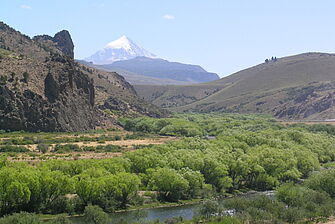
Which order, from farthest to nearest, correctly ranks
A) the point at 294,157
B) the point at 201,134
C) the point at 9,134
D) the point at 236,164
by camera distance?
Answer: the point at 201,134 → the point at 9,134 → the point at 294,157 → the point at 236,164

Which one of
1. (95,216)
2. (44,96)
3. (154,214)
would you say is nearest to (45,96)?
(44,96)

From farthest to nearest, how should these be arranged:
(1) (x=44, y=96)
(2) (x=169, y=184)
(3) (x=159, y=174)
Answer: (1) (x=44, y=96)
(3) (x=159, y=174)
(2) (x=169, y=184)

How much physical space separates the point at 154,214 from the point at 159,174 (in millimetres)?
11052

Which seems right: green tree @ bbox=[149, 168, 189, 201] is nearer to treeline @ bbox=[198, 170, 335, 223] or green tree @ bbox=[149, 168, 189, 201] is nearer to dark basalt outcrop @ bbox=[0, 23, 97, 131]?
treeline @ bbox=[198, 170, 335, 223]

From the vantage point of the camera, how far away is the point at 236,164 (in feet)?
292

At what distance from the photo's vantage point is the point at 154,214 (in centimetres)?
6625

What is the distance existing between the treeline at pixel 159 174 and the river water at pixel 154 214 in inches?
114

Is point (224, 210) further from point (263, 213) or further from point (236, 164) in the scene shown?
point (236, 164)

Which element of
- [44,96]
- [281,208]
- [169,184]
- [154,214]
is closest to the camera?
[281,208]

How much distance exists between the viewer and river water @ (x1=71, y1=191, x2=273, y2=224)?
60.2m

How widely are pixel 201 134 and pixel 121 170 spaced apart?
91.4 meters

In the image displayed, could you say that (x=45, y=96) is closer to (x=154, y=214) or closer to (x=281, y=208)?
(x=154, y=214)

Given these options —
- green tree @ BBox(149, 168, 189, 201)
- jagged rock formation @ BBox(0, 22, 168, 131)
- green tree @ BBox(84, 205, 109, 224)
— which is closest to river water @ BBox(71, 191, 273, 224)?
green tree @ BBox(84, 205, 109, 224)

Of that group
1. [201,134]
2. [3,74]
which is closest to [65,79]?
[3,74]
